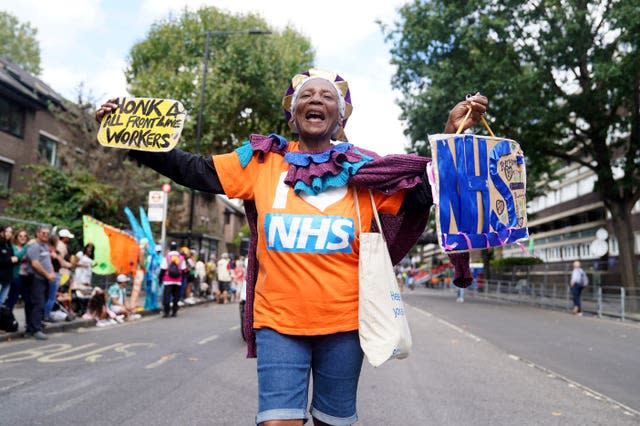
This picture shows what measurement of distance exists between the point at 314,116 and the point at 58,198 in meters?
20.5

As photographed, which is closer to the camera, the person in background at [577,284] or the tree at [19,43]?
the person in background at [577,284]

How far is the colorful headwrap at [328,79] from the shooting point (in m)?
2.79

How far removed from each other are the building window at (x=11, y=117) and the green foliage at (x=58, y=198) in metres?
4.14

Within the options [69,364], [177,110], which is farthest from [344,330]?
[69,364]

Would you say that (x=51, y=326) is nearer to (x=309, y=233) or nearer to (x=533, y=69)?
(x=309, y=233)

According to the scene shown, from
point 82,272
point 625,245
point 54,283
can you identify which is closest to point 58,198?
point 82,272

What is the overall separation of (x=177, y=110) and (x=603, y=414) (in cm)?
451

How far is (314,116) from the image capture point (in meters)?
2.70

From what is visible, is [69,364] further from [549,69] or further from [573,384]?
[549,69]

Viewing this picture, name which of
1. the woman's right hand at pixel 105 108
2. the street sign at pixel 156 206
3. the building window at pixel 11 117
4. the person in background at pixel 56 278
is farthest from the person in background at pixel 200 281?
the woman's right hand at pixel 105 108

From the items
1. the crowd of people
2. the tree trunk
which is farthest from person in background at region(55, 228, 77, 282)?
the tree trunk

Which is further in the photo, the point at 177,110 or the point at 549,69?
the point at 549,69

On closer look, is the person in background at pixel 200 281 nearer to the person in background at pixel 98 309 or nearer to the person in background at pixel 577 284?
the person in background at pixel 98 309

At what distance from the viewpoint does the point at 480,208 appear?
264 centimetres
